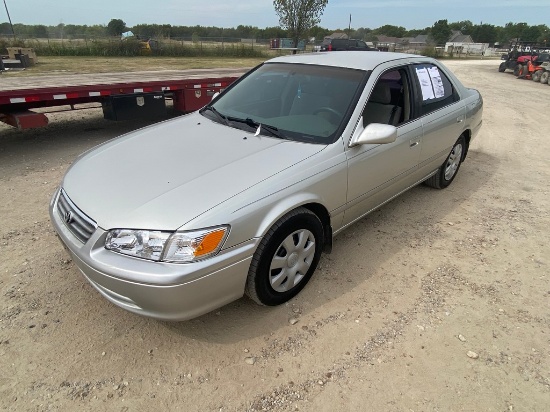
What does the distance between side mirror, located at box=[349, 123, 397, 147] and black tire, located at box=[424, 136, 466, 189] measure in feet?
6.56

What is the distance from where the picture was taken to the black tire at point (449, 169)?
4453mm

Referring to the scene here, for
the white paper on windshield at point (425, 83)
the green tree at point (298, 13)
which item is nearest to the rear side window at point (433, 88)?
the white paper on windshield at point (425, 83)

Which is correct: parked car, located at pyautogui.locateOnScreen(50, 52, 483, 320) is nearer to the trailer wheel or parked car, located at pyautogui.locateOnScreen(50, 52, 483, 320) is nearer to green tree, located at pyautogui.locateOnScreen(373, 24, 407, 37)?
the trailer wheel

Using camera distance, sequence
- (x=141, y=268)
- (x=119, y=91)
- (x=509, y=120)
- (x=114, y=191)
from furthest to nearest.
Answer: (x=509, y=120), (x=119, y=91), (x=114, y=191), (x=141, y=268)

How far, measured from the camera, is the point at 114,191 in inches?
90.3

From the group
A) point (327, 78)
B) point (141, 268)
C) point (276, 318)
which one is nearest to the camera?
point (141, 268)

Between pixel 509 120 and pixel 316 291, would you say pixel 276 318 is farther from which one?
pixel 509 120

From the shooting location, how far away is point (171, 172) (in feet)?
7.93

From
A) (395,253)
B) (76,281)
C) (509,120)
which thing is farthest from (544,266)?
(509,120)

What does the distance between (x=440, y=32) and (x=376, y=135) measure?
9906 cm

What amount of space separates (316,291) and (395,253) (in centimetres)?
93

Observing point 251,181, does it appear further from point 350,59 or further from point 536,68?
point 536,68

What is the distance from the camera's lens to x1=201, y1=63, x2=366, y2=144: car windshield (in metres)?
2.84

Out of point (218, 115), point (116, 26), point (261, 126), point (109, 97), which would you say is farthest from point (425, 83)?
point (116, 26)
